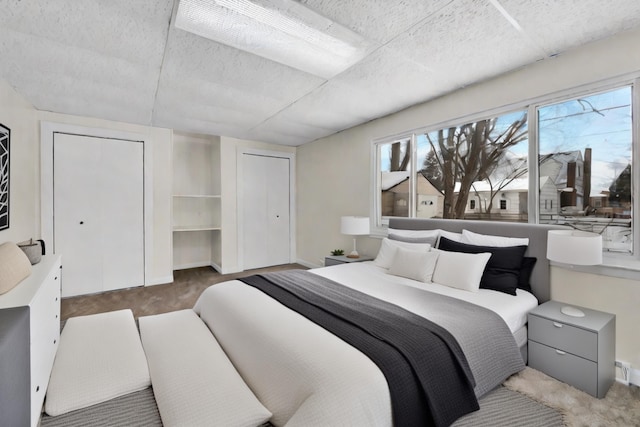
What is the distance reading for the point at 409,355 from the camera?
1.38 m

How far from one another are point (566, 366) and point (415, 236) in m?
1.61

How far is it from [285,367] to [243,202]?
4263 mm

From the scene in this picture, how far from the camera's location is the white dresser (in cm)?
97

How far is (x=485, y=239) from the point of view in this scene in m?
2.66

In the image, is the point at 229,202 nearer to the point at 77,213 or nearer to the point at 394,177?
the point at 77,213

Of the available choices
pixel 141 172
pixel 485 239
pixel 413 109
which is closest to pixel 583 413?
pixel 485 239

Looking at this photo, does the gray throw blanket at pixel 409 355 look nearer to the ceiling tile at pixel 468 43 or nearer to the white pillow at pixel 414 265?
the white pillow at pixel 414 265

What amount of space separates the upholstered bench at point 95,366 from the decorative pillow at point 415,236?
2598mm

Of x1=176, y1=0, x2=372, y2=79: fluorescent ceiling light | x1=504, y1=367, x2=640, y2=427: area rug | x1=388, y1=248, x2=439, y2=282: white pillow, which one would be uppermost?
x1=176, y1=0, x2=372, y2=79: fluorescent ceiling light

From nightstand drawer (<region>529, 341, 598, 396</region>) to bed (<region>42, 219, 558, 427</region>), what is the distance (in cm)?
9

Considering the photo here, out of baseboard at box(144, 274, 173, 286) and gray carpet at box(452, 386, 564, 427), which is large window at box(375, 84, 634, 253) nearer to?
gray carpet at box(452, 386, 564, 427)

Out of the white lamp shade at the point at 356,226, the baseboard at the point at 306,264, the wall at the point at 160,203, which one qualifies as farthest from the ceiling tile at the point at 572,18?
the wall at the point at 160,203

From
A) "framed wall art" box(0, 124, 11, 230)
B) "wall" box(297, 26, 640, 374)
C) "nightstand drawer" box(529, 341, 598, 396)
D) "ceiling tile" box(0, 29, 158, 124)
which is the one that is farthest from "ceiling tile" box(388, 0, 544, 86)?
"framed wall art" box(0, 124, 11, 230)

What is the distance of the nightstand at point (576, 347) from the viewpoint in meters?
1.79
